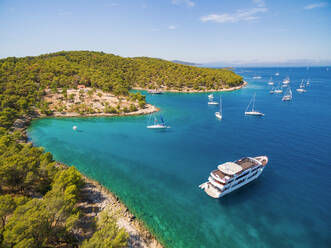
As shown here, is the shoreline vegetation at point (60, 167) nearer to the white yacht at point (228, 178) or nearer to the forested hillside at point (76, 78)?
the forested hillside at point (76, 78)

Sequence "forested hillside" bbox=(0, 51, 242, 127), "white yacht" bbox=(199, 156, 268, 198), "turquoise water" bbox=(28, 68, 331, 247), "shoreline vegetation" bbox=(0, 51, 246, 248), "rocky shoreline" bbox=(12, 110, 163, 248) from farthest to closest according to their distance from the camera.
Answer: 1. "forested hillside" bbox=(0, 51, 242, 127)
2. "white yacht" bbox=(199, 156, 268, 198)
3. "turquoise water" bbox=(28, 68, 331, 247)
4. "rocky shoreline" bbox=(12, 110, 163, 248)
5. "shoreline vegetation" bbox=(0, 51, 246, 248)

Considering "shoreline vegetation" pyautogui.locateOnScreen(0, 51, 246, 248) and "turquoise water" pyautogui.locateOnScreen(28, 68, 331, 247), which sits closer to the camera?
"shoreline vegetation" pyautogui.locateOnScreen(0, 51, 246, 248)

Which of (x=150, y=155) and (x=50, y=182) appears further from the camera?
(x=150, y=155)

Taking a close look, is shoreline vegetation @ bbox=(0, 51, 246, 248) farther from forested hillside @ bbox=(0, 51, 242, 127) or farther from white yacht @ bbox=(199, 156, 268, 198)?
white yacht @ bbox=(199, 156, 268, 198)

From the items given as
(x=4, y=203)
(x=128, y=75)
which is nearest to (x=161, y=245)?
(x=4, y=203)

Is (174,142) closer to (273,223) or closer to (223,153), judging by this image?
(223,153)

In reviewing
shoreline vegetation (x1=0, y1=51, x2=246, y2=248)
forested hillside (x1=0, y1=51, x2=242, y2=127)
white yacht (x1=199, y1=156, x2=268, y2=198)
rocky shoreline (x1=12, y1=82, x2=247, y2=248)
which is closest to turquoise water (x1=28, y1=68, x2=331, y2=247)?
white yacht (x1=199, y1=156, x2=268, y2=198)

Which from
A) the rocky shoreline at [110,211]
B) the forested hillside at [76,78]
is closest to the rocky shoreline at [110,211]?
the rocky shoreline at [110,211]
